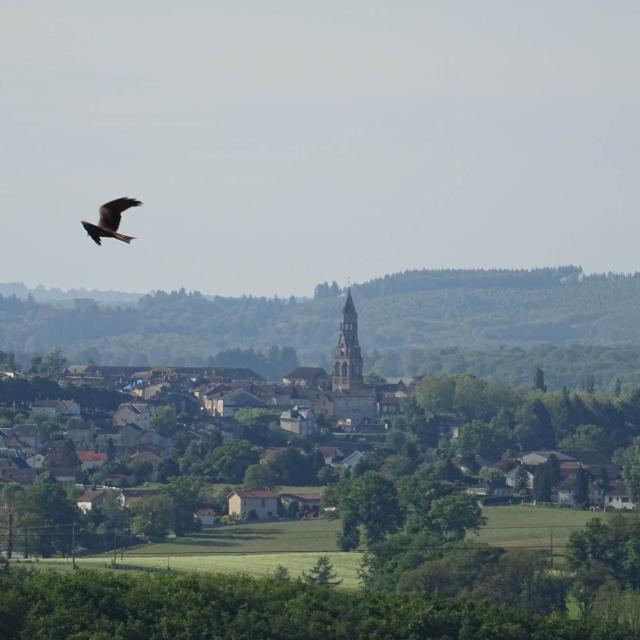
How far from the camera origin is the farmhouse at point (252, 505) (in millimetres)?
107812

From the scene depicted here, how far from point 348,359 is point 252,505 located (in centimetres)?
7949

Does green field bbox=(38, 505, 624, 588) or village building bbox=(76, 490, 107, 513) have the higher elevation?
village building bbox=(76, 490, 107, 513)

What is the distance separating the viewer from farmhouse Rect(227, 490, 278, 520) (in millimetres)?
107812

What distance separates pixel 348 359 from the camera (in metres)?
188

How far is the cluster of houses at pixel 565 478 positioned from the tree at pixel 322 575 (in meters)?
35.1

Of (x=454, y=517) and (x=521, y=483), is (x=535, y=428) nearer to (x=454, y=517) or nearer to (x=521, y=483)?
(x=521, y=483)

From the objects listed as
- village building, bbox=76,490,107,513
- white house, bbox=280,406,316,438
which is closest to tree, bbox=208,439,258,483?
village building, bbox=76,490,107,513

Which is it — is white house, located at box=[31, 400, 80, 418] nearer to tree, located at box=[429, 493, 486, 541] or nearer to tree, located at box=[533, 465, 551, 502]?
tree, located at box=[533, 465, 551, 502]

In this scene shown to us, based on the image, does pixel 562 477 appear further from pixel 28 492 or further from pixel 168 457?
pixel 28 492

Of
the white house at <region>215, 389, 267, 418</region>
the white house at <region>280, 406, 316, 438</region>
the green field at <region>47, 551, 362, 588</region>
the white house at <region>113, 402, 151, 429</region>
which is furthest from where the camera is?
the white house at <region>215, 389, 267, 418</region>

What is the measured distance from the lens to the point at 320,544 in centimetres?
9369

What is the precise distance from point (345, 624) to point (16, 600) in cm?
737

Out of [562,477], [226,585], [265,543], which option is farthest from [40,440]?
[226,585]

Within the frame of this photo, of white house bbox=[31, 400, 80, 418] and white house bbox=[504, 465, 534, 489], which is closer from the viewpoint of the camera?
white house bbox=[504, 465, 534, 489]
